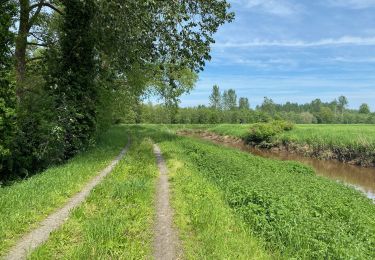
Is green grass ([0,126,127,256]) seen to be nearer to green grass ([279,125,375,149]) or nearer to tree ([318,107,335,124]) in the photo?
green grass ([279,125,375,149])

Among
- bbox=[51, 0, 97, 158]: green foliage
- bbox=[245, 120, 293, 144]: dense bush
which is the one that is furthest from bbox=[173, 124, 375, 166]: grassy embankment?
bbox=[51, 0, 97, 158]: green foliage

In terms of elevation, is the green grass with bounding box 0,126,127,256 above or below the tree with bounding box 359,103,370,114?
below

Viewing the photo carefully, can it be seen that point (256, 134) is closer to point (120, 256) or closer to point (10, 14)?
point (10, 14)

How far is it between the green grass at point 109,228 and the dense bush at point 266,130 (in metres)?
42.0

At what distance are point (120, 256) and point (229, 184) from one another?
299 inches

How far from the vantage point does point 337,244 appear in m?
8.18

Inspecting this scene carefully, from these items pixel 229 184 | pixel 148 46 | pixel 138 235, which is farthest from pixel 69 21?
pixel 138 235

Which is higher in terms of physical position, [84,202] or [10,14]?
[10,14]

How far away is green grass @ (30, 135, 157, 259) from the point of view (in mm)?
7426

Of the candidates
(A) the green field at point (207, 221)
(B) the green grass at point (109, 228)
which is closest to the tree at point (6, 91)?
(A) the green field at point (207, 221)

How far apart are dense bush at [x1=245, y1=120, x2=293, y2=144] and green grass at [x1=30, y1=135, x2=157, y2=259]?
41971 millimetres

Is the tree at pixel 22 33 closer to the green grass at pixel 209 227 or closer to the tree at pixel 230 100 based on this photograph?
the green grass at pixel 209 227

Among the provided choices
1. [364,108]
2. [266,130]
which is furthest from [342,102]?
[266,130]

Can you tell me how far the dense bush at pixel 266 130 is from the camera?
175 ft
